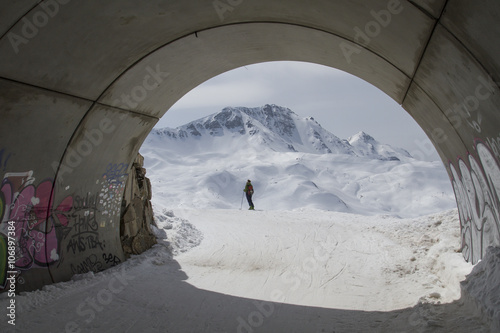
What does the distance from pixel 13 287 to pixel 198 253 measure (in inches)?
193

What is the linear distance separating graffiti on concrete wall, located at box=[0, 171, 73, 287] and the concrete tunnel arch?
18mm

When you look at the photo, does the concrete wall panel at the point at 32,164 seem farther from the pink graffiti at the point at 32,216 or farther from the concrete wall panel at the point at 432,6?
the concrete wall panel at the point at 432,6

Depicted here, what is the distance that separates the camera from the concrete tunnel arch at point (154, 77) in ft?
13.0

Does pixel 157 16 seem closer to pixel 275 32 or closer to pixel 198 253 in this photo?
pixel 275 32

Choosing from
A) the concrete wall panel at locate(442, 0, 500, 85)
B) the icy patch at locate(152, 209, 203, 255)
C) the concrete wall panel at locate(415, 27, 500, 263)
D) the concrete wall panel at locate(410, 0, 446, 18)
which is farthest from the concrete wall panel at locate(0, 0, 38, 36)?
the icy patch at locate(152, 209, 203, 255)

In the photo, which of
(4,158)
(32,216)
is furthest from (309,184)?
(4,158)

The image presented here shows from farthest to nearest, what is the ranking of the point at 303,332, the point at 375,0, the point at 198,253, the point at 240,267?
the point at 198,253
the point at 240,267
the point at 303,332
the point at 375,0

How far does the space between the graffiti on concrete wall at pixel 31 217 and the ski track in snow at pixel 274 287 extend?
53 centimetres

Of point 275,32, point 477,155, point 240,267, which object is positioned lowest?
point 240,267

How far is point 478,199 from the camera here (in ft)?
18.3

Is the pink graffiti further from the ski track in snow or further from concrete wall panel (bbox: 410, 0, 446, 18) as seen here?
concrete wall panel (bbox: 410, 0, 446, 18)

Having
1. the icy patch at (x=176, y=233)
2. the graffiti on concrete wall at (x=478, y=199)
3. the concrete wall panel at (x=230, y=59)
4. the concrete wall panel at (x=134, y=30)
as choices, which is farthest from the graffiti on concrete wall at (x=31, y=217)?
the graffiti on concrete wall at (x=478, y=199)

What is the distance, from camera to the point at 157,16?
5055 mm

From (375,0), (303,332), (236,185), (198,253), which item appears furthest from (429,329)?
(236,185)
